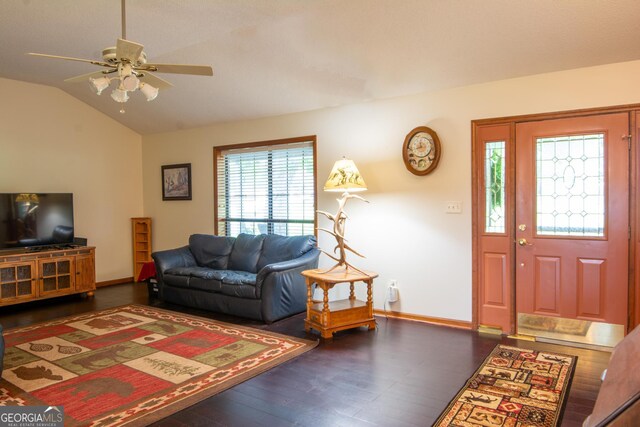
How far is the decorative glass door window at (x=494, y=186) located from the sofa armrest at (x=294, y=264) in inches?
72.4

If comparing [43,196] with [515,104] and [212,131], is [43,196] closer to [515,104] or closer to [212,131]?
[212,131]

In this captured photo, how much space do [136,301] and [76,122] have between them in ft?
9.19

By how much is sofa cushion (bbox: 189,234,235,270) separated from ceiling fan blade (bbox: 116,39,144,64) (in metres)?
3.21

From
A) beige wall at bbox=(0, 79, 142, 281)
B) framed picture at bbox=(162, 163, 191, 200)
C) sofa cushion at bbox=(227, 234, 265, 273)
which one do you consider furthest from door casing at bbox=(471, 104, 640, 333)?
beige wall at bbox=(0, 79, 142, 281)

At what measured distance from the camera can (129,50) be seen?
2592 millimetres

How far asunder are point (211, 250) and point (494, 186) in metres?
3.49

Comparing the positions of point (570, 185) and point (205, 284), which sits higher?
point (570, 185)

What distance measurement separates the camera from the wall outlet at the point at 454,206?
4336 mm

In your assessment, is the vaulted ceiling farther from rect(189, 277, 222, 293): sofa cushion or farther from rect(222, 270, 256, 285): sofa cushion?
rect(189, 277, 222, 293): sofa cushion

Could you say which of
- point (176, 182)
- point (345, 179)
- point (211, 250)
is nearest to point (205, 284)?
point (211, 250)

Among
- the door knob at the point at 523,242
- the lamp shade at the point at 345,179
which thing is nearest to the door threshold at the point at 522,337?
the door knob at the point at 523,242

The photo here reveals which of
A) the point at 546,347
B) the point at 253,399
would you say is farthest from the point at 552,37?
the point at 253,399

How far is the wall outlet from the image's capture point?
4.34 metres

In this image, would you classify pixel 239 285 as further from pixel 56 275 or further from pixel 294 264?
pixel 56 275
